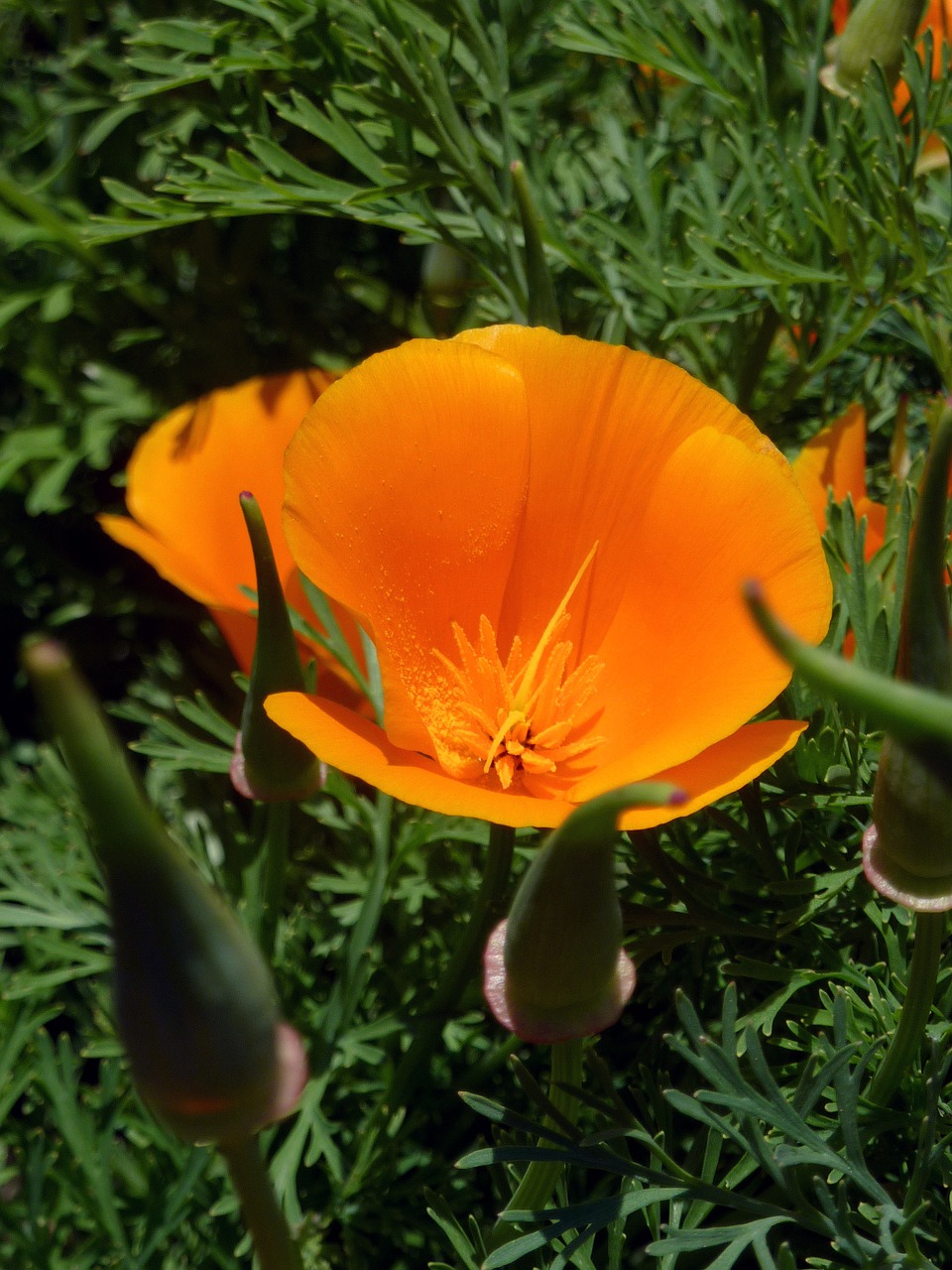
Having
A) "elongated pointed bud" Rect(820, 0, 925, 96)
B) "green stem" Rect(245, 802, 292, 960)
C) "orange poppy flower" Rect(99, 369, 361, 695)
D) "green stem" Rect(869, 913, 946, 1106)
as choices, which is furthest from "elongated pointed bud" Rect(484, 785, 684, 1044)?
"elongated pointed bud" Rect(820, 0, 925, 96)

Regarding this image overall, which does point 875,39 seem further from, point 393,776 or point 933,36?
point 393,776

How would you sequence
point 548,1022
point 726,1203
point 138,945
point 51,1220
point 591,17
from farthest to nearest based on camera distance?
point 591,17 → point 51,1220 → point 726,1203 → point 548,1022 → point 138,945

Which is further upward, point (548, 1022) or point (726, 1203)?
point (548, 1022)

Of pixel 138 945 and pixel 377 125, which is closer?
pixel 138 945

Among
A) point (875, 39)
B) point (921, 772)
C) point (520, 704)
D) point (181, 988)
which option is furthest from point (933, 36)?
point (181, 988)

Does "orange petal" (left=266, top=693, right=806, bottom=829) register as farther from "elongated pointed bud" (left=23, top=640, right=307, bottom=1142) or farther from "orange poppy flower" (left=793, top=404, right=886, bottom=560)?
"orange poppy flower" (left=793, top=404, right=886, bottom=560)

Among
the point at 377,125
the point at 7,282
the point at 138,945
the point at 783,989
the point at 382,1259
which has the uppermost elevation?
the point at 377,125

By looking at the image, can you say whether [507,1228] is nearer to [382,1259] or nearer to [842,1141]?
[842,1141]

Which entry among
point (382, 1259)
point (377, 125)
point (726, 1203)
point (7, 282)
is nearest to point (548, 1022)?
point (726, 1203)
